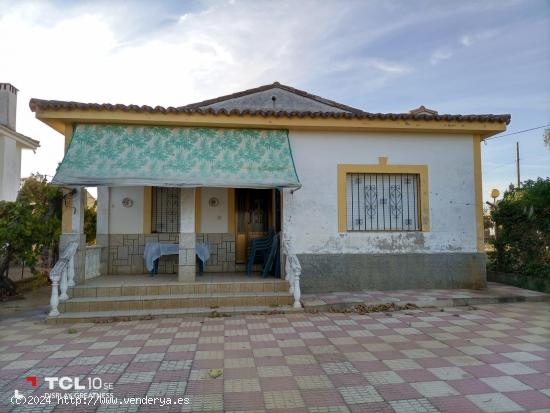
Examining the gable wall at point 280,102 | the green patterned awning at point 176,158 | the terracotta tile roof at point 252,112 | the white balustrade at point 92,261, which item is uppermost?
the gable wall at point 280,102

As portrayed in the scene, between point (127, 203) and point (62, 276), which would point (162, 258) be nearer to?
point (127, 203)

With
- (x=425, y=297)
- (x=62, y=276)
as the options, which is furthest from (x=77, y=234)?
(x=425, y=297)

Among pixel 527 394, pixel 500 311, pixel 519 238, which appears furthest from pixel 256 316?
pixel 519 238

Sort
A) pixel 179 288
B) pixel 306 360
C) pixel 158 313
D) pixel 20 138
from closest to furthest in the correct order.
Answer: pixel 306 360, pixel 158 313, pixel 179 288, pixel 20 138

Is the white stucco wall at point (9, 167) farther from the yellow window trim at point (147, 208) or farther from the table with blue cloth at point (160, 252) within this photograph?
the table with blue cloth at point (160, 252)

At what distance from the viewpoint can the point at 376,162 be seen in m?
9.34

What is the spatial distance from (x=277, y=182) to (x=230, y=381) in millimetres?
4653

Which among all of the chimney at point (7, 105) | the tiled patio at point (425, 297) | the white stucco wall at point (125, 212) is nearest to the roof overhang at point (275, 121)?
the white stucco wall at point (125, 212)

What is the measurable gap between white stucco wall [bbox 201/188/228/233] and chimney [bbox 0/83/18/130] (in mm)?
11814

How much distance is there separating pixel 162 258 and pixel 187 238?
2.12 metres

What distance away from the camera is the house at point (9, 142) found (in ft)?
52.5

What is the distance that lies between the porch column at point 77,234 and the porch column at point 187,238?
2.20m

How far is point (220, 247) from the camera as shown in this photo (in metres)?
10.2

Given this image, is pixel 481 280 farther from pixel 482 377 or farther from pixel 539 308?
pixel 482 377
